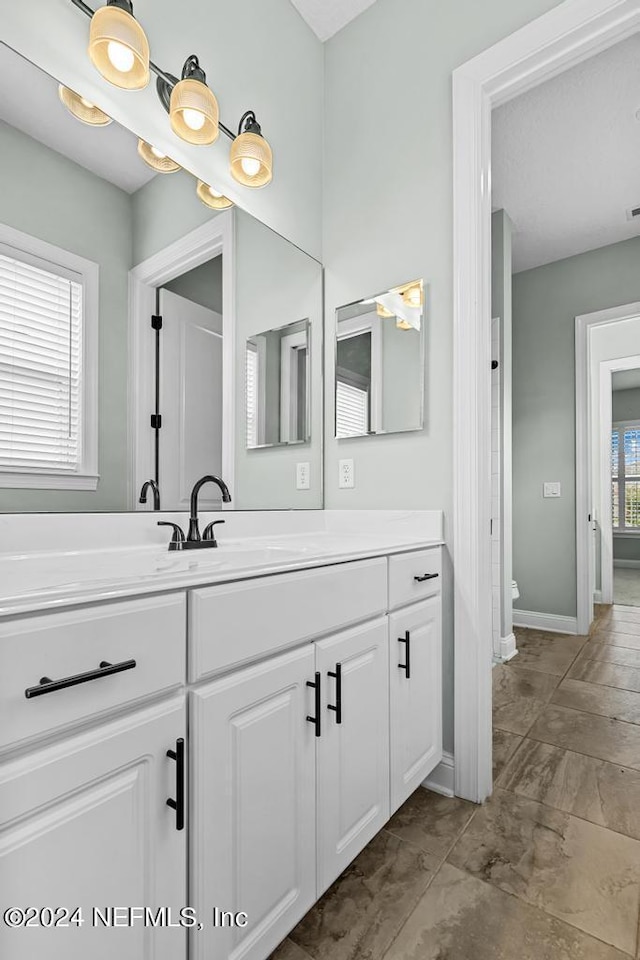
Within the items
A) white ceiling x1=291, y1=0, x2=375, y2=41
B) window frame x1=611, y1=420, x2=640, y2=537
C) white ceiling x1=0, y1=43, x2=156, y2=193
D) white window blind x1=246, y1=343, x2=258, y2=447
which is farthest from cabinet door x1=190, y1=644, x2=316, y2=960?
window frame x1=611, y1=420, x2=640, y2=537

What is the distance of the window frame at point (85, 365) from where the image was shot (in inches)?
45.6

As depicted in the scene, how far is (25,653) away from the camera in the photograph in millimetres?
586

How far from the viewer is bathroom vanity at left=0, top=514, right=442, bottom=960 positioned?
60 centimetres

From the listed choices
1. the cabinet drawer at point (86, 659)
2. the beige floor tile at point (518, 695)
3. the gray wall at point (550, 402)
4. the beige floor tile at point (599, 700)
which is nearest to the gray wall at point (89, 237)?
the cabinet drawer at point (86, 659)

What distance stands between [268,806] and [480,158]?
75.1 inches

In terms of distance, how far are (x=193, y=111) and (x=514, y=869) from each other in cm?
227

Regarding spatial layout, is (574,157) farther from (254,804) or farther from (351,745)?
(254,804)

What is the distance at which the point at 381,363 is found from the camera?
1854 millimetres

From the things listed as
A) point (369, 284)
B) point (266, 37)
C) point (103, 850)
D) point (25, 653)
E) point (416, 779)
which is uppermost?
point (266, 37)

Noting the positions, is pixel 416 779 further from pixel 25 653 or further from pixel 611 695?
pixel 611 695

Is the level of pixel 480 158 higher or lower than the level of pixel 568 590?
higher

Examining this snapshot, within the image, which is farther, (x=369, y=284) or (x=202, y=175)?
(x=369, y=284)

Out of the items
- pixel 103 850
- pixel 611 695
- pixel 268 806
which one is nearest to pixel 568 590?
pixel 611 695

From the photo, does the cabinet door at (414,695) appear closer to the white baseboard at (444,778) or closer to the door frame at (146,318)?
the white baseboard at (444,778)
